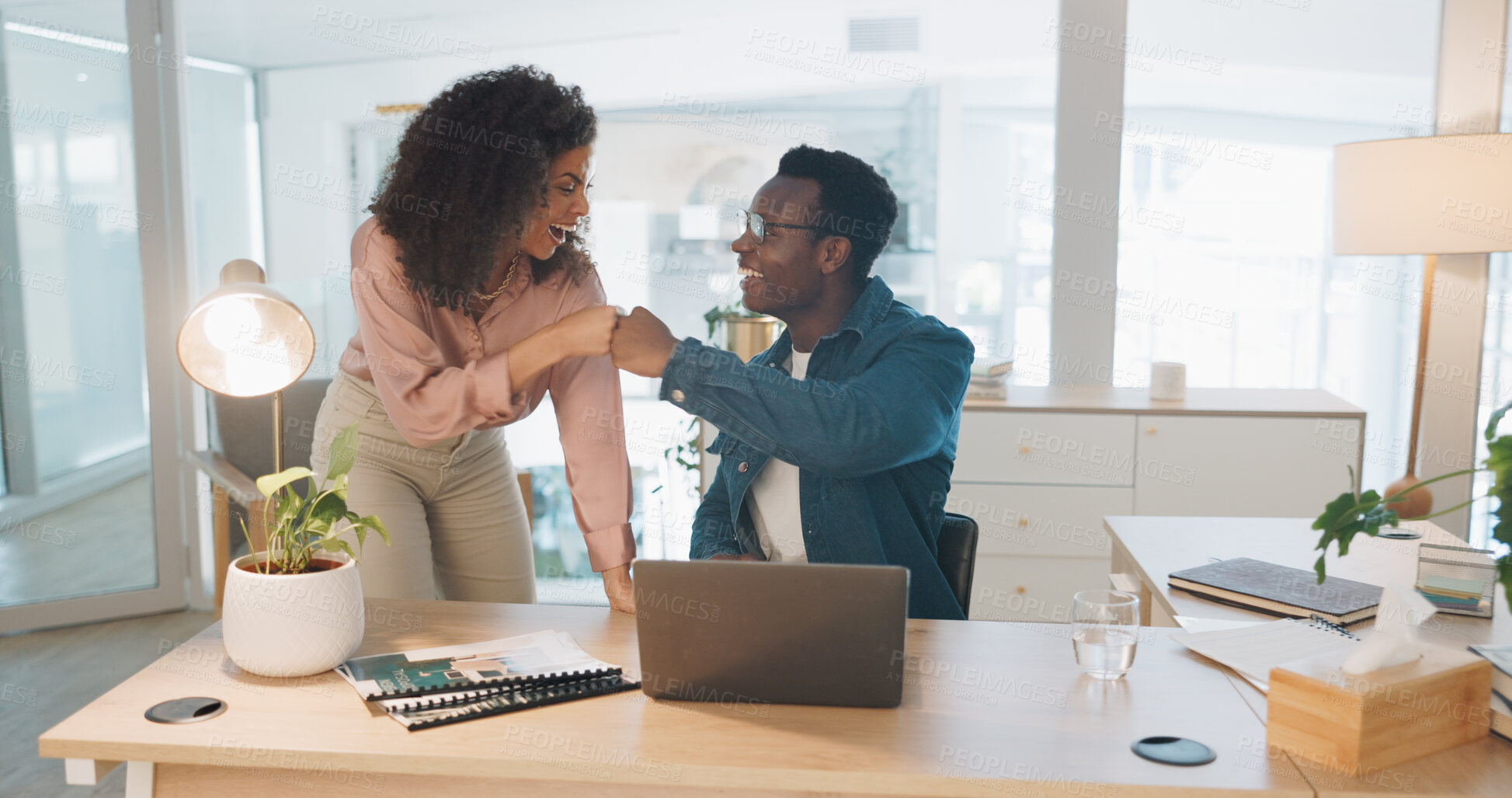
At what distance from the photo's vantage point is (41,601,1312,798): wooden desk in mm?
1126

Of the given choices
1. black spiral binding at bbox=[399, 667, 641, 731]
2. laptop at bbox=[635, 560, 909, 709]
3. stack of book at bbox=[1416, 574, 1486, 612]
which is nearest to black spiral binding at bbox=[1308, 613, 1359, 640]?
stack of book at bbox=[1416, 574, 1486, 612]

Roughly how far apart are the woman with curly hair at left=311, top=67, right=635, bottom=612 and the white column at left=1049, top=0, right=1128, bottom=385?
225cm

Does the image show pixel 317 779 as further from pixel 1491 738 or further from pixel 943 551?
pixel 1491 738

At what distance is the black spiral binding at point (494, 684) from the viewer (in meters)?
1.31

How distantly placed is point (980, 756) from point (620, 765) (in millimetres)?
362

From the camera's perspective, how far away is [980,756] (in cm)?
116

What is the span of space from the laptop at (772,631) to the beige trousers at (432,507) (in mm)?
738

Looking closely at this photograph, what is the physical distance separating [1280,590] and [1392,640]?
0.52 meters

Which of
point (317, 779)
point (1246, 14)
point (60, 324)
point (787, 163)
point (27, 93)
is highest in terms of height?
point (1246, 14)

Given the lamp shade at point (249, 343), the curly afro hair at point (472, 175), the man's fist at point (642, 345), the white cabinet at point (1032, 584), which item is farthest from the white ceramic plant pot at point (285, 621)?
the white cabinet at point (1032, 584)

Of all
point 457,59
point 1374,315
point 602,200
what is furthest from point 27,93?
point 1374,315

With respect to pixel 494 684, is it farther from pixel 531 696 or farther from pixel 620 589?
pixel 620 589

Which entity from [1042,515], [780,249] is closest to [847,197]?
[780,249]

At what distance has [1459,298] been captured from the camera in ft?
11.7
